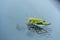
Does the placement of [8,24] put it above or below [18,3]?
below

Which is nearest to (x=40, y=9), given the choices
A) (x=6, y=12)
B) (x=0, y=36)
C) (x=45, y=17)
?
(x=45, y=17)

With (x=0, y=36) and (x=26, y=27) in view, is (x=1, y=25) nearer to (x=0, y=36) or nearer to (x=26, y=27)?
(x=0, y=36)

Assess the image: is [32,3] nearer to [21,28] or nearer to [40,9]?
[40,9]

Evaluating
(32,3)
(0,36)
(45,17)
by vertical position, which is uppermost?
(32,3)

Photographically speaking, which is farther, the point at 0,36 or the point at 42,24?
the point at 0,36

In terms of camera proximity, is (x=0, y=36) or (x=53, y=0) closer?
(x=53, y=0)

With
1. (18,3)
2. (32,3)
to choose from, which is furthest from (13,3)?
(32,3)

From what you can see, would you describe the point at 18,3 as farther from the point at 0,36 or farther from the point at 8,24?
the point at 0,36

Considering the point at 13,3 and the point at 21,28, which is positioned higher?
the point at 13,3
